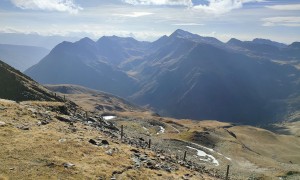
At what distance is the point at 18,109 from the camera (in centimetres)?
5425

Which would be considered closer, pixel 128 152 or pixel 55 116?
pixel 128 152

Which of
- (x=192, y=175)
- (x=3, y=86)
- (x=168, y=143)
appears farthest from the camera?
(x=168, y=143)

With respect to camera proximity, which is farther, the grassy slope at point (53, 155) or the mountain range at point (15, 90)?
the mountain range at point (15, 90)

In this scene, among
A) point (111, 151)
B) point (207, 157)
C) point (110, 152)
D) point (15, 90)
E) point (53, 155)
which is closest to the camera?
point (53, 155)

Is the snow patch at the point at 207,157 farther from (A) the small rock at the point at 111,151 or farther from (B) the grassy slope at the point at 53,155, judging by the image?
(A) the small rock at the point at 111,151

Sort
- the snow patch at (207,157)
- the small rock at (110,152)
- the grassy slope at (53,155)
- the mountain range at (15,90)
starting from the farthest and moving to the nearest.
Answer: the mountain range at (15,90) < the snow patch at (207,157) < the small rock at (110,152) < the grassy slope at (53,155)

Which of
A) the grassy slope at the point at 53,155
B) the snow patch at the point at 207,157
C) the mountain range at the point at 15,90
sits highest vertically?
the grassy slope at the point at 53,155

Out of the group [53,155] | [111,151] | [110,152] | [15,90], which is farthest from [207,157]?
[53,155]

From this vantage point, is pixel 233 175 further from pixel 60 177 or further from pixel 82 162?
pixel 60 177

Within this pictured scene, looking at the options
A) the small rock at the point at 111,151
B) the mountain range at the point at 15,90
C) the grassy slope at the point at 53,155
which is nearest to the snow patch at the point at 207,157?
the grassy slope at the point at 53,155

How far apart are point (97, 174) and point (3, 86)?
212ft

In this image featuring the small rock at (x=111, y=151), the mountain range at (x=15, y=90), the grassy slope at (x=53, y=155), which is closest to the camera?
the grassy slope at (x=53, y=155)

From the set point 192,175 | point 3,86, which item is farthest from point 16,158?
point 3,86

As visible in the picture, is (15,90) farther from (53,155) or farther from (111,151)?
(53,155)
